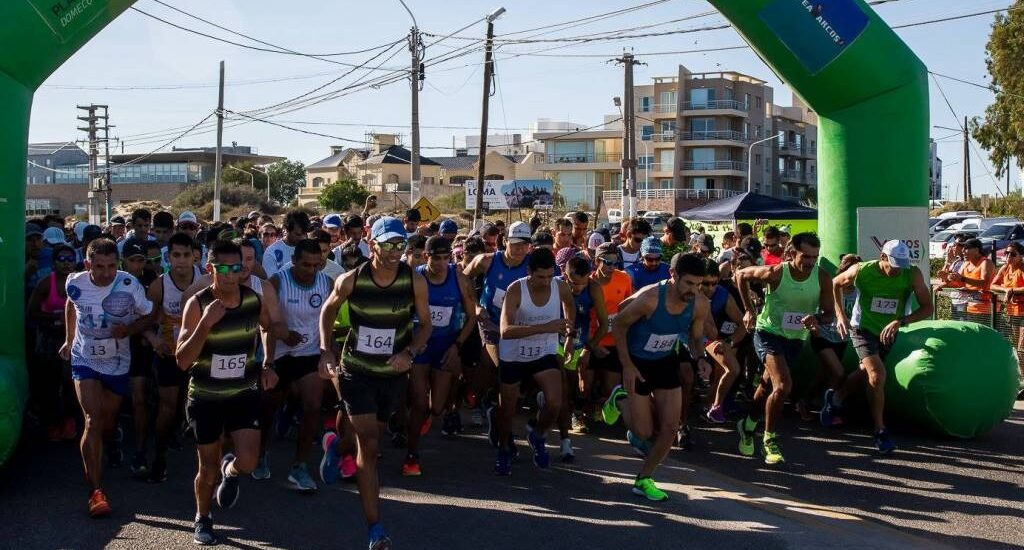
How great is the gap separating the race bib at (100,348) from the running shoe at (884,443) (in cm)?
619

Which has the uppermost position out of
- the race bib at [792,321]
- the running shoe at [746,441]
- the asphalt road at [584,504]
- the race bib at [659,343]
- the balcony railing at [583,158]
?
the balcony railing at [583,158]

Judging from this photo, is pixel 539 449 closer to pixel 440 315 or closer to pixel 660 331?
pixel 440 315

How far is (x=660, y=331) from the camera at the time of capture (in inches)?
302

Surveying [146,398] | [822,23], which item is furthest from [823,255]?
[146,398]

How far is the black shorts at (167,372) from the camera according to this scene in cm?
789

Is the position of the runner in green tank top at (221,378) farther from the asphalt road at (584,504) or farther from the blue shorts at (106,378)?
the blue shorts at (106,378)

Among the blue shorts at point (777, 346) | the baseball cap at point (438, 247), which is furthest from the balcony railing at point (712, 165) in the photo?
the baseball cap at point (438, 247)

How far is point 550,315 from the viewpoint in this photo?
8.12m

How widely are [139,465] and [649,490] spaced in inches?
151

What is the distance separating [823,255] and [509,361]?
5.23 m

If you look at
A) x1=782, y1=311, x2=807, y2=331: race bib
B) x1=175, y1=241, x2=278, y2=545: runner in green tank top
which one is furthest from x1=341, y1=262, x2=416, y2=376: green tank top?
x1=782, y1=311, x2=807, y2=331: race bib

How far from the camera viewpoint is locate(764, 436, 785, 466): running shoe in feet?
28.8

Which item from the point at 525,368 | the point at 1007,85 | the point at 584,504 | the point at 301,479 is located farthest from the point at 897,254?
the point at 1007,85

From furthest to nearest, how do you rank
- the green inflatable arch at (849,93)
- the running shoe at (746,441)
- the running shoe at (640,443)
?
the green inflatable arch at (849,93), the running shoe at (746,441), the running shoe at (640,443)
